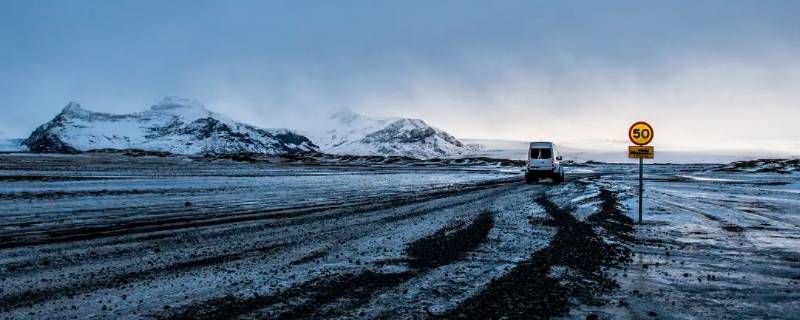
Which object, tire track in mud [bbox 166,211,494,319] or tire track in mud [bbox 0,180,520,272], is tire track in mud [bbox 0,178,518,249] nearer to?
tire track in mud [bbox 0,180,520,272]

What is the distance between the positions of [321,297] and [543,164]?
108ft

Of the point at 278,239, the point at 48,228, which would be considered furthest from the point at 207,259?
the point at 48,228

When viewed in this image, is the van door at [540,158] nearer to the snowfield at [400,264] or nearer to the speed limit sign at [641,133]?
the snowfield at [400,264]

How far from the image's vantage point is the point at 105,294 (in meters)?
6.79

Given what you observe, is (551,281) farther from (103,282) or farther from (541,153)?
(541,153)

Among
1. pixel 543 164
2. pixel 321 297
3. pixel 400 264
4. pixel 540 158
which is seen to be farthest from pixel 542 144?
pixel 321 297

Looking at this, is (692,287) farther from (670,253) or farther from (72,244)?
(72,244)

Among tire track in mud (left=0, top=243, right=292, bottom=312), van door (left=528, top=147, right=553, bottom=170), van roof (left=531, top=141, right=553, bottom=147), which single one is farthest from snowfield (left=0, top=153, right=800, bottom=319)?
van roof (left=531, top=141, right=553, bottom=147)

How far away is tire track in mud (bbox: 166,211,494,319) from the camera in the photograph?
19.2ft

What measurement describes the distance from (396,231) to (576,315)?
754cm

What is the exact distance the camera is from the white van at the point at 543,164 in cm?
3728

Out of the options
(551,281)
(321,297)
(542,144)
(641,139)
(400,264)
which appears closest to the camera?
(321,297)

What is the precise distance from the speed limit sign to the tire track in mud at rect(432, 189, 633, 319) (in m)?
3.56

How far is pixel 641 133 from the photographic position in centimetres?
1522
